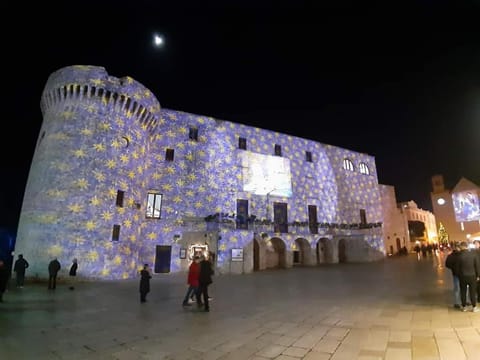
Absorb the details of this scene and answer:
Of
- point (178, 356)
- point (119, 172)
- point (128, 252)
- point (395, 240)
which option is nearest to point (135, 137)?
point (119, 172)

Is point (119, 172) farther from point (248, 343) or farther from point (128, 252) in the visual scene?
point (248, 343)

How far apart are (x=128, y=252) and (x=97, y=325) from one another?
12999 millimetres

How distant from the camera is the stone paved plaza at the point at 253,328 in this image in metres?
4.61

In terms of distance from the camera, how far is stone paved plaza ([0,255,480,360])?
461 cm

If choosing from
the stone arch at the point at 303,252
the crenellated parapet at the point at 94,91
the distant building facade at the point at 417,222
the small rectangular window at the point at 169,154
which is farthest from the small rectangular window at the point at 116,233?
the distant building facade at the point at 417,222

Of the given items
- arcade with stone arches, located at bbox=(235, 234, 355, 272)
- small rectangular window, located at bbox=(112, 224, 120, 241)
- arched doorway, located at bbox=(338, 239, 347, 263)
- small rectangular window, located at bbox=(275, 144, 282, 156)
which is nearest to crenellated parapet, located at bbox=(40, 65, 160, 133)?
small rectangular window, located at bbox=(112, 224, 120, 241)

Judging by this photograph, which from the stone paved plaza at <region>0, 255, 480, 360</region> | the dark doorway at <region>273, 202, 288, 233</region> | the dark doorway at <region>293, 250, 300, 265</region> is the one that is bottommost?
the stone paved plaza at <region>0, 255, 480, 360</region>

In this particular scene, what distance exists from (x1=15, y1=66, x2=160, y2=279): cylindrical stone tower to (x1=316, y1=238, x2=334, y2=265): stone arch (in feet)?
62.7

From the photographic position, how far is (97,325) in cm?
662

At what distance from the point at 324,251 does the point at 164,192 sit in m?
18.7

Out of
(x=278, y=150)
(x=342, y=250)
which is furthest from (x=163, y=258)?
(x=342, y=250)

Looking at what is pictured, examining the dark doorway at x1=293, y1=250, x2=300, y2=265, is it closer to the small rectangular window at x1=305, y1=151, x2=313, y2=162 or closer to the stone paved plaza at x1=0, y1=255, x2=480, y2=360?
the small rectangular window at x1=305, y1=151, x2=313, y2=162

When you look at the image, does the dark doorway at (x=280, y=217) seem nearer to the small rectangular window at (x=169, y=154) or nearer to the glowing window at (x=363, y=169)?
the small rectangular window at (x=169, y=154)

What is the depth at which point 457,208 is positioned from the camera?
55375 millimetres
